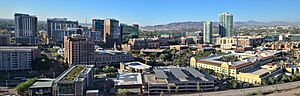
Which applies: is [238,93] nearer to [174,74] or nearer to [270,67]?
[174,74]

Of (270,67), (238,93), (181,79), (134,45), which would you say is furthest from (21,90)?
(134,45)

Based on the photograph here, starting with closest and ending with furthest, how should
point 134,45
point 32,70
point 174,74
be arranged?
point 174,74, point 32,70, point 134,45

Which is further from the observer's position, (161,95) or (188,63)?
(188,63)

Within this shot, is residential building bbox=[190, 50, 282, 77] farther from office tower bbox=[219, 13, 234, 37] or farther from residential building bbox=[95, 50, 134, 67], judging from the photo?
office tower bbox=[219, 13, 234, 37]

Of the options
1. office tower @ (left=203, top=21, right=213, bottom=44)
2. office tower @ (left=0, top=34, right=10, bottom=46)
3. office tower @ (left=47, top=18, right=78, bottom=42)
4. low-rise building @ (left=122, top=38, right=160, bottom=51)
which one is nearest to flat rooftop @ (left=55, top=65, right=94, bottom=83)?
office tower @ (left=0, top=34, right=10, bottom=46)

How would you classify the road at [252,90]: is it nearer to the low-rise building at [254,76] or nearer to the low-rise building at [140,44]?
the low-rise building at [254,76]

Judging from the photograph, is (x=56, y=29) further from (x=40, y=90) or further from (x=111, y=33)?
(x=40, y=90)

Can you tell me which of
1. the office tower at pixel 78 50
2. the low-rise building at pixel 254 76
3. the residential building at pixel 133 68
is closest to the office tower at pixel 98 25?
the office tower at pixel 78 50

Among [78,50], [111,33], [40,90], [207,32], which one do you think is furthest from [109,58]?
[207,32]
